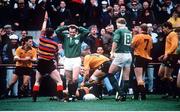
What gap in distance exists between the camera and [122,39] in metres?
7.07

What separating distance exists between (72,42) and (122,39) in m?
0.74

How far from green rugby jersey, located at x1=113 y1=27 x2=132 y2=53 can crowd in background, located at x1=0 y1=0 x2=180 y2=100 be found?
2.33ft

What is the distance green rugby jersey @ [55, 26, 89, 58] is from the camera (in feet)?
23.7

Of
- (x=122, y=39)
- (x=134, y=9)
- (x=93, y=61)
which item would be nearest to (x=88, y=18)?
(x=134, y=9)

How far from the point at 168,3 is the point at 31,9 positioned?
2321 mm

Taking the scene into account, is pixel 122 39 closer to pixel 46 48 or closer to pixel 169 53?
pixel 169 53

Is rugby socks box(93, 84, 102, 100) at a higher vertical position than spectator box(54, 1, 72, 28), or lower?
lower

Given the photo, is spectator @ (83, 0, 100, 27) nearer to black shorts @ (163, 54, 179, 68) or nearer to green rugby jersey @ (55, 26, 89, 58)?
green rugby jersey @ (55, 26, 89, 58)

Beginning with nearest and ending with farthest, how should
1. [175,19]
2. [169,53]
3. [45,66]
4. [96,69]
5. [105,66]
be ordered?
[45,66] → [169,53] → [105,66] → [96,69] → [175,19]

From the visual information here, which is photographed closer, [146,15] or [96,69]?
[96,69]

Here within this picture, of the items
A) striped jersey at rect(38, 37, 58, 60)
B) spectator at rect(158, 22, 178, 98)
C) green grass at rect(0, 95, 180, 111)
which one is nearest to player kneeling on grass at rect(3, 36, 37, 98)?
striped jersey at rect(38, 37, 58, 60)

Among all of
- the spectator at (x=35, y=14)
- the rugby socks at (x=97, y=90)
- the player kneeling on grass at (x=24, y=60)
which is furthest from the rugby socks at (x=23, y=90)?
the rugby socks at (x=97, y=90)

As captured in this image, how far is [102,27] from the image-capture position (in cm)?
854

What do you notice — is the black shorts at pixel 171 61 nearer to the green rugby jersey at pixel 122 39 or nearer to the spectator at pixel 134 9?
the green rugby jersey at pixel 122 39
